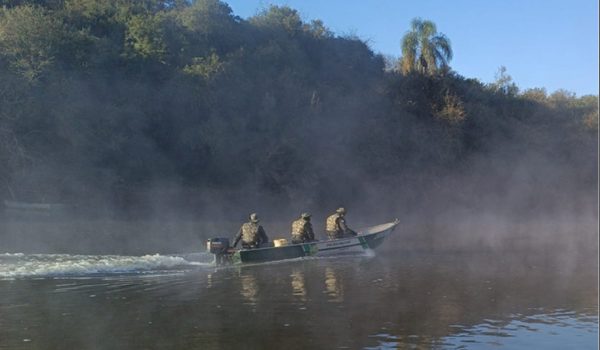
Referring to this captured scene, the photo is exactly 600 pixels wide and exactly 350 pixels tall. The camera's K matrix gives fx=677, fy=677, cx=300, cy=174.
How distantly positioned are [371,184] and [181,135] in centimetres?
1221

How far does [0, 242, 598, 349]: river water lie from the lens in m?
10.3

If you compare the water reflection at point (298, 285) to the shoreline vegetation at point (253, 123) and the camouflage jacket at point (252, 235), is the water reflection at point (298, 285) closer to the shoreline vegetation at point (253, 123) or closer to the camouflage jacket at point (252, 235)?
the camouflage jacket at point (252, 235)

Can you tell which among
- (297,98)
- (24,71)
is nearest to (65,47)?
(24,71)

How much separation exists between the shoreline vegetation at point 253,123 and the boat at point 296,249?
15.5 meters

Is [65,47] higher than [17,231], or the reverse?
[65,47]

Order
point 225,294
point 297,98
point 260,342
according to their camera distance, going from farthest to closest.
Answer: point 297,98 → point 225,294 → point 260,342

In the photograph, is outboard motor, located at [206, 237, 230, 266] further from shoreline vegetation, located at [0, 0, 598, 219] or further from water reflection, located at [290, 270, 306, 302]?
shoreline vegetation, located at [0, 0, 598, 219]

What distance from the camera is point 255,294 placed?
46.6 feet

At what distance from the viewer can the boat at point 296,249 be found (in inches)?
742

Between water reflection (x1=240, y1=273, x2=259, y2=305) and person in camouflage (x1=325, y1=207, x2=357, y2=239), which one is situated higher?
person in camouflage (x1=325, y1=207, x2=357, y2=239)

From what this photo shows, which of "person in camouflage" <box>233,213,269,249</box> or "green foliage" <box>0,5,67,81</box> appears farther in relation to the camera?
"green foliage" <box>0,5,67,81</box>

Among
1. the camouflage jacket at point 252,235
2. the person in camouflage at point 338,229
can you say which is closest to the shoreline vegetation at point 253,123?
the person in camouflage at point 338,229

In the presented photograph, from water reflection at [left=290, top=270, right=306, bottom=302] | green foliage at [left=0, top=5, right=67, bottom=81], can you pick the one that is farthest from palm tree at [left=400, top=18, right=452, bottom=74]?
water reflection at [left=290, top=270, right=306, bottom=302]

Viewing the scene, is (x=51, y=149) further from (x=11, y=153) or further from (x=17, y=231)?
(x=17, y=231)
